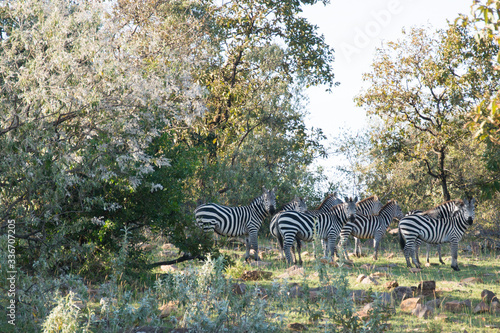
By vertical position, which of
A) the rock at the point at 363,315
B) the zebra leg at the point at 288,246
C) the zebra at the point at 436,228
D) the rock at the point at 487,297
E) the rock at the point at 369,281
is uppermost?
the zebra at the point at 436,228

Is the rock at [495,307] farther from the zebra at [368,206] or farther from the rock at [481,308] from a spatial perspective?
the zebra at [368,206]

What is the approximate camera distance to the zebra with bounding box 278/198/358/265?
1383 centimetres

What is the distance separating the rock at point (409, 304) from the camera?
8.21m

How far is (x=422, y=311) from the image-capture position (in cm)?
788

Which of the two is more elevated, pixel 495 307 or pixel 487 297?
pixel 487 297

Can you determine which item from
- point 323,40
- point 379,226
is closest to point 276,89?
point 323,40

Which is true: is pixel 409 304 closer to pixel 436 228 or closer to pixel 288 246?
pixel 288 246

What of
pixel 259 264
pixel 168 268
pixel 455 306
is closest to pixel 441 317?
pixel 455 306

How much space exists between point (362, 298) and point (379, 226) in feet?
27.0

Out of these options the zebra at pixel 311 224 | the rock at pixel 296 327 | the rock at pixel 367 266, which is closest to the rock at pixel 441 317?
the rock at pixel 296 327

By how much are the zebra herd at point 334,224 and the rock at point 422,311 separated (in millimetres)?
5235

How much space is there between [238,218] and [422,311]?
8196mm

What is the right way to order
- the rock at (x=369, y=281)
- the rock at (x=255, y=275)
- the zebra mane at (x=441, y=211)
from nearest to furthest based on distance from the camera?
the rock at (x=369, y=281) < the rock at (x=255, y=275) < the zebra mane at (x=441, y=211)

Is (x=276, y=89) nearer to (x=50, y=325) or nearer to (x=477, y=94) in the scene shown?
(x=477, y=94)
